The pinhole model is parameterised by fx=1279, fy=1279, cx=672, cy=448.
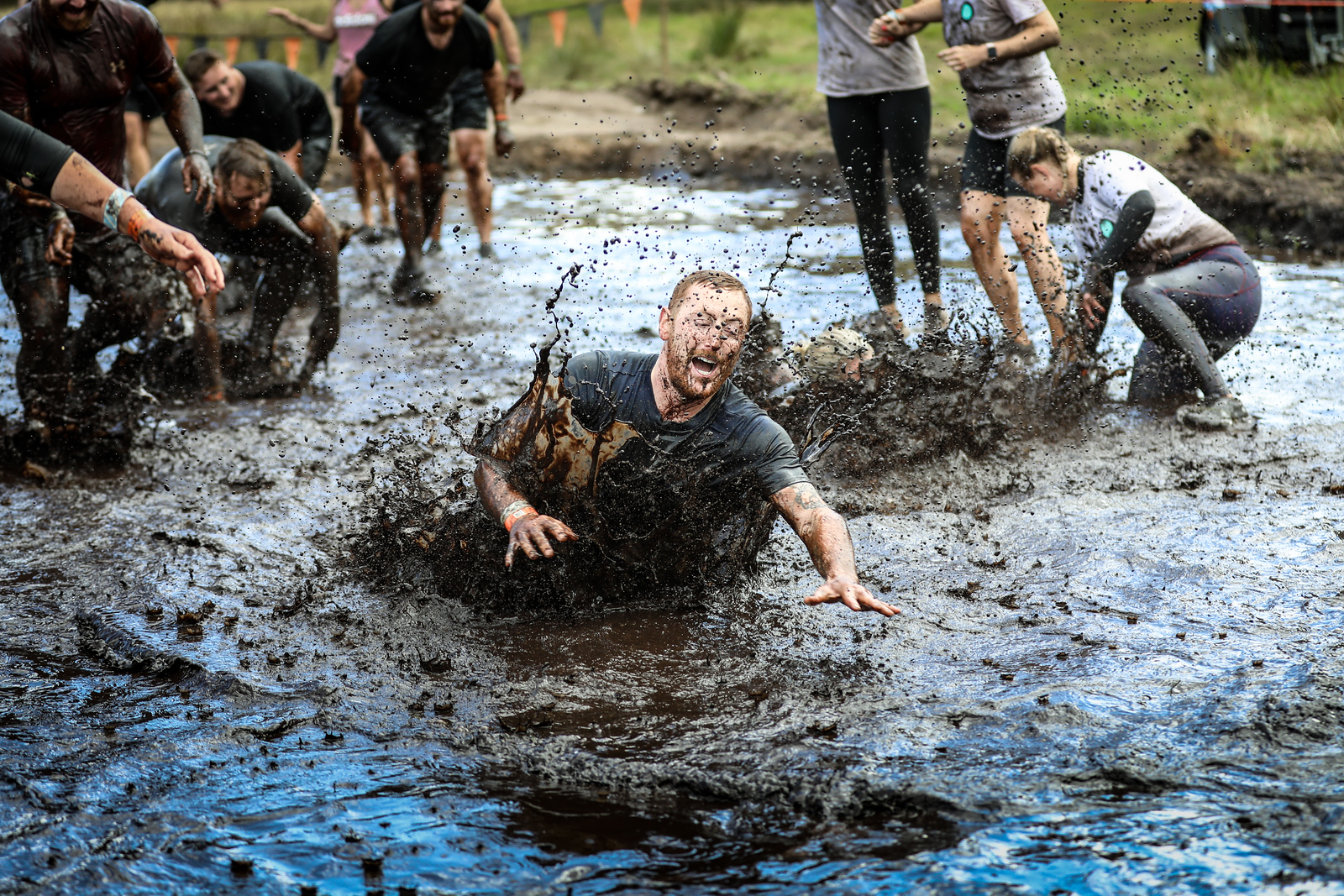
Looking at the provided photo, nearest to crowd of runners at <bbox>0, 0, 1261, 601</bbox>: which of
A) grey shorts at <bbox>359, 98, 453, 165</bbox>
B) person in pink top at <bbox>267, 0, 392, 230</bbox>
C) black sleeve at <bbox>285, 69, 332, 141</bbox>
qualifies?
black sleeve at <bbox>285, 69, 332, 141</bbox>

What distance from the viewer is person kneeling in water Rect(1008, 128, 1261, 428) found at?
5840mm

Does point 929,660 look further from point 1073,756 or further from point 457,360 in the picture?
point 457,360

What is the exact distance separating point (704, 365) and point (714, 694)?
0.98m

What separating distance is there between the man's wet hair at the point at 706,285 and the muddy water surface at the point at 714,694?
1.01 m

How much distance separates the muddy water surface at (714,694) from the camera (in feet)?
9.20

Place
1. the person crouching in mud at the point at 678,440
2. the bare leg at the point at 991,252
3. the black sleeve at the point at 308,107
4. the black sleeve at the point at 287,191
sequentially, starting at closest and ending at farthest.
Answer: the person crouching in mud at the point at 678,440
the bare leg at the point at 991,252
the black sleeve at the point at 287,191
the black sleeve at the point at 308,107

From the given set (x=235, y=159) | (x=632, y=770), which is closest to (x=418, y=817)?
(x=632, y=770)

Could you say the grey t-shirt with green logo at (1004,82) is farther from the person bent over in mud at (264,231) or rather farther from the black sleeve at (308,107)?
the black sleeve at (308,107)

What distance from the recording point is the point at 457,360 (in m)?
7.37

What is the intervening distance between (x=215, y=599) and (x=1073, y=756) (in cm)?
279

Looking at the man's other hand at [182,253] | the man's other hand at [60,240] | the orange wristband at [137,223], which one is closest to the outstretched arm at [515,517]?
the man's other hand at [182,253]

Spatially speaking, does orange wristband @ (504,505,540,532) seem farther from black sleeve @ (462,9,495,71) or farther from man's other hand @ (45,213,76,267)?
black sleeve @ (462,9,495,71)

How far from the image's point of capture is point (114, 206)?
14.9ft

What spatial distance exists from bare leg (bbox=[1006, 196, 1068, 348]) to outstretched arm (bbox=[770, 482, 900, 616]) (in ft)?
9.21
